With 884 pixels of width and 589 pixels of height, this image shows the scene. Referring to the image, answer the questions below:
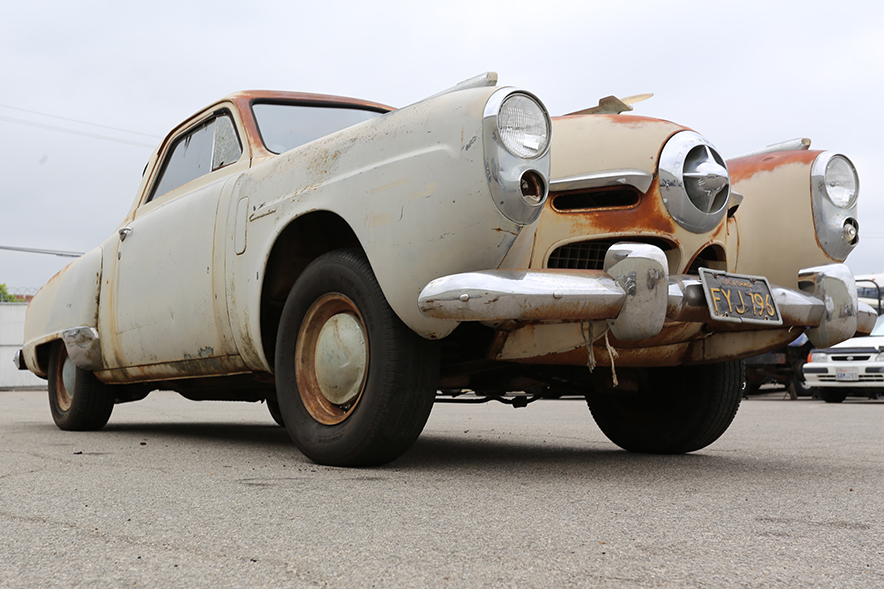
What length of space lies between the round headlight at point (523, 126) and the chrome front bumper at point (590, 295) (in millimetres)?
383

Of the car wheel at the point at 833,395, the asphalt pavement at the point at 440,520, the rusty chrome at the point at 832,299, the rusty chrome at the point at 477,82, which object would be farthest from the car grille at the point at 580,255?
the car wheel at the point at 833,395

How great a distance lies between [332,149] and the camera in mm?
3131

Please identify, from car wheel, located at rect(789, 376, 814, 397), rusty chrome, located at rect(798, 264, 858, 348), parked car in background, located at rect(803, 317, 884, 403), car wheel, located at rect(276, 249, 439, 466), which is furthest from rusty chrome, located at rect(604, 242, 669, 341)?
car wheel, located at rect(789, 376, 814, 397)

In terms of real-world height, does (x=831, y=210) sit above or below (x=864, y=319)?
above

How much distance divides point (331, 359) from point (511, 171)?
100cm

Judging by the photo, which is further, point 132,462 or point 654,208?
point 132,462

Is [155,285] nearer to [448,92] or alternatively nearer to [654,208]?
[448,92]

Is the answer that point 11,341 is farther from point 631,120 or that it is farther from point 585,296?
point 585,296

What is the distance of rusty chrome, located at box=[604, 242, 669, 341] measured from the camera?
2559 millimetres

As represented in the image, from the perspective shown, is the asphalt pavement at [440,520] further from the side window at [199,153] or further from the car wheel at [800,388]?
the car wheel at [800,388]

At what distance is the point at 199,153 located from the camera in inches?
175

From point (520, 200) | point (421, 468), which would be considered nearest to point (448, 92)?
point (520, 200)

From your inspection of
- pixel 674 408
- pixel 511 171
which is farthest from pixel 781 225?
pixel 511 171

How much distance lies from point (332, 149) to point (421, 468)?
1227 mm
